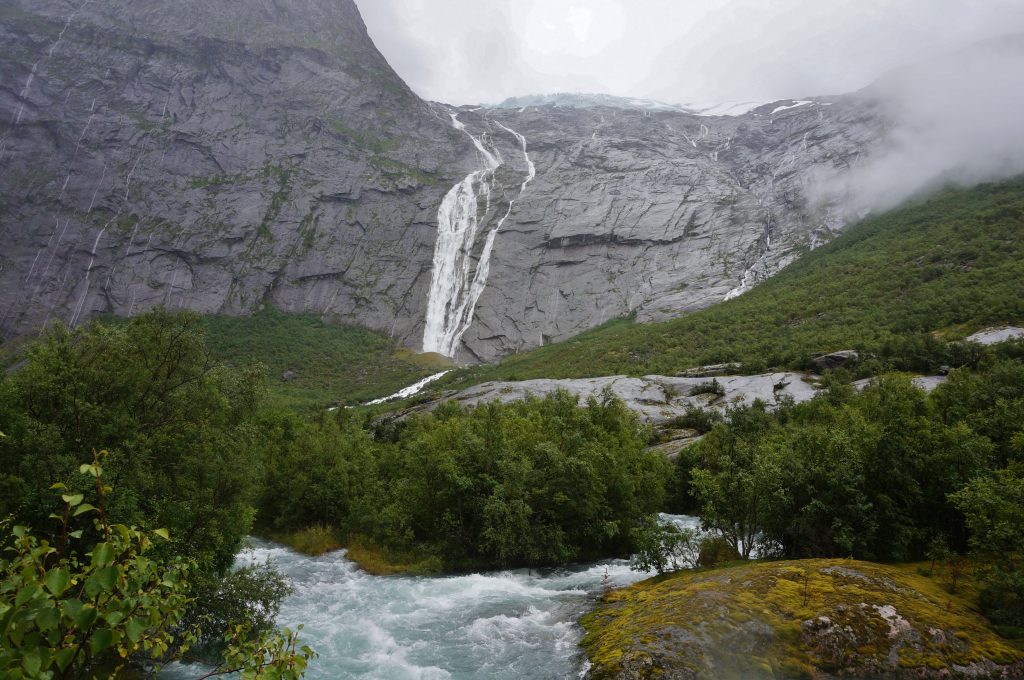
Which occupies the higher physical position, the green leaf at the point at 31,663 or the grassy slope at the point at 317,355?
the grassy slope at the point at 317,355

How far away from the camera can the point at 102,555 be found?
7.40 ft

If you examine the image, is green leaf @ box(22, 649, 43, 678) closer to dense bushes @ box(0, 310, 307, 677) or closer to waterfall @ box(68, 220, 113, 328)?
dense bushes @ box(0, 310, 307, 677)

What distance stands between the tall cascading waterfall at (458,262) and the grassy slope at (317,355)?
25.2ft

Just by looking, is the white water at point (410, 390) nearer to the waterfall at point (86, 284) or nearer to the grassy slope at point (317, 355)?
the grassy slope at point (317, 355)

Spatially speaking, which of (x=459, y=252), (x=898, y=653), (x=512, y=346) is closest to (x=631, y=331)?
(x=512, y=346)

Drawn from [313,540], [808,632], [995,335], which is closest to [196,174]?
[313,540]

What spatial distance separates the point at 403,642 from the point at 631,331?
7443 centimetres

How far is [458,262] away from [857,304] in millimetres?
72711

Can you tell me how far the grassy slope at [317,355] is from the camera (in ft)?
283

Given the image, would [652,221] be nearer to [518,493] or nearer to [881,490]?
[518,493]

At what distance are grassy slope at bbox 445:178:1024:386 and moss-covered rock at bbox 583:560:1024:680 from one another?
149 feet

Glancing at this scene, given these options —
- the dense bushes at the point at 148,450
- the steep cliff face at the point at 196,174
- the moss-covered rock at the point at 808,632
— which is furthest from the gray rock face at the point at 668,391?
the steep cliff face at the point at 196,174

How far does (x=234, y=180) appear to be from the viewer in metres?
123

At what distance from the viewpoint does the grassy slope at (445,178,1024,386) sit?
5644 centimetres
